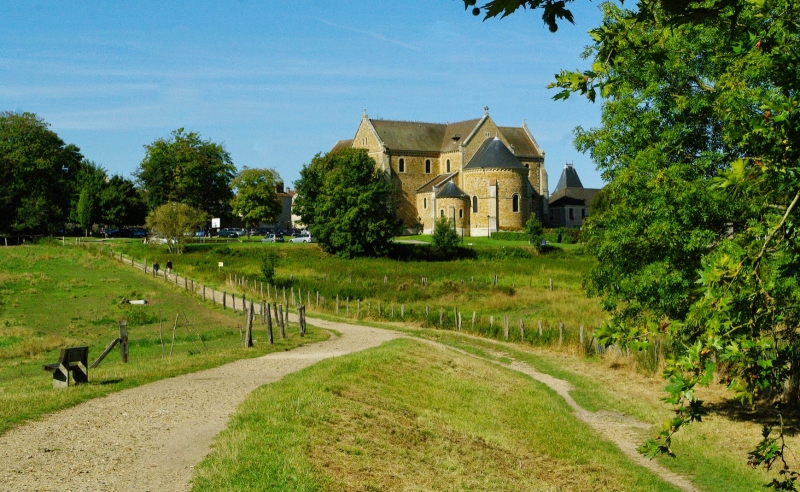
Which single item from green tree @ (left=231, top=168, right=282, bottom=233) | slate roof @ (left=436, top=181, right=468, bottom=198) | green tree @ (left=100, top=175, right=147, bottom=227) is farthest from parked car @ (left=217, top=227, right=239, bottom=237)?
slate roof @ (left=436, top=181, right=468, bottom=198)

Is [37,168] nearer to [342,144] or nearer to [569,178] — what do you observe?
[342,144]

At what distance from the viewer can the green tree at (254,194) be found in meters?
104

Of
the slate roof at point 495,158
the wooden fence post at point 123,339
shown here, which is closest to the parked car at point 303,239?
the slate roof at point 495,158

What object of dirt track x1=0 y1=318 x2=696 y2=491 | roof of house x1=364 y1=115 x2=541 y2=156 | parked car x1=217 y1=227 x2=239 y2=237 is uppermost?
roof of house x1=364 y1=115 x2=541 y2=156

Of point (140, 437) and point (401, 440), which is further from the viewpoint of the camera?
point (401, 440)

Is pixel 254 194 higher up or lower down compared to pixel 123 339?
higher up

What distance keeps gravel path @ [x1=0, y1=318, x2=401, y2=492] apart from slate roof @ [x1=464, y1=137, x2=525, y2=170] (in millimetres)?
81684

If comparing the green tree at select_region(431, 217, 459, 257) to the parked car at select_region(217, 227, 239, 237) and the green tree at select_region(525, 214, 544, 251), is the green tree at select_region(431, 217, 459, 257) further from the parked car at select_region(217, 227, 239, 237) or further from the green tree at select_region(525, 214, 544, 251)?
the parked car at select_region(217, 227, 239, 237)

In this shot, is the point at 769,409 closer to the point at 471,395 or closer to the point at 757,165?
Answer: the point at 471,395


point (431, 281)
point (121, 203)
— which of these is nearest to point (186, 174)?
point (121, 203)

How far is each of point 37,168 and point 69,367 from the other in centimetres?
9363

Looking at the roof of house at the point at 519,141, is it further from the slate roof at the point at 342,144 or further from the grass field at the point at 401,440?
the grass field at the point at 401,440

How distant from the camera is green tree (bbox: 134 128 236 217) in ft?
337

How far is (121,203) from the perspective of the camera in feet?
331
